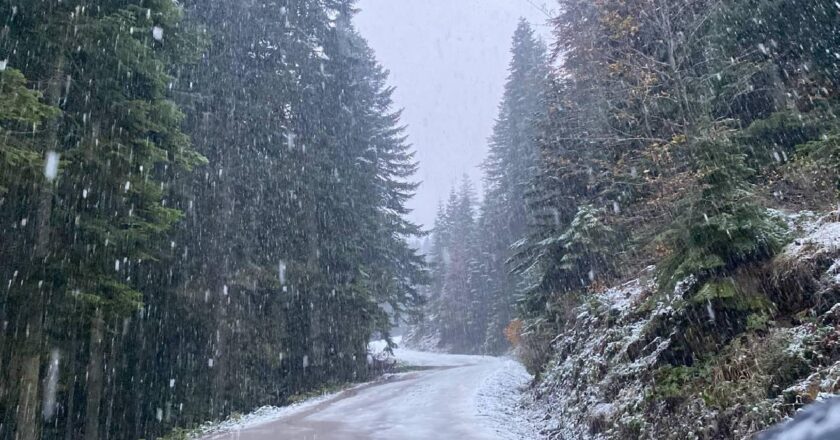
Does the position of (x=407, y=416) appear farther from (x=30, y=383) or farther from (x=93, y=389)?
(x=30, y=383)

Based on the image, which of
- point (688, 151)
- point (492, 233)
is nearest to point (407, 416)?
point (688, 151)

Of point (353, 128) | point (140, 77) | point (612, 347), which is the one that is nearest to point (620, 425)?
point (612, 347)

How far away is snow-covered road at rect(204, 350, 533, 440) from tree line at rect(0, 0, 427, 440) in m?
3.05

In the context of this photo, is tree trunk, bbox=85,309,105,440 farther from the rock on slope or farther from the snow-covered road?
the rock on slope

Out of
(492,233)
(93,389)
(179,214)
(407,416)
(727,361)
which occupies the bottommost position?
(407,416)

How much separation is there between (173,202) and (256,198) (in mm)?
4025

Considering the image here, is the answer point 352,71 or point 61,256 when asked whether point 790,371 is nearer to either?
point 61,256

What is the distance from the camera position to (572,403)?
11055 millimetres

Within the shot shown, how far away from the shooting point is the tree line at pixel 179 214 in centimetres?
977

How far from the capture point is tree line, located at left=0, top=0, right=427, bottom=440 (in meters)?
9.77

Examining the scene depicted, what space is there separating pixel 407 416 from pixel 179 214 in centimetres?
679

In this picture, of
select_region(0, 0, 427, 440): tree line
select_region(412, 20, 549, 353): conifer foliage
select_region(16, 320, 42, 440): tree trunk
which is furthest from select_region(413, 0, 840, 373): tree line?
select_region(16, 320, 42, 440): tree trunk

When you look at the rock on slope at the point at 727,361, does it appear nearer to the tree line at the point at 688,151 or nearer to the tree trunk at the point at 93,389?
the tree line at the point at 688,151

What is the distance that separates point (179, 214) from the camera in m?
11.2
